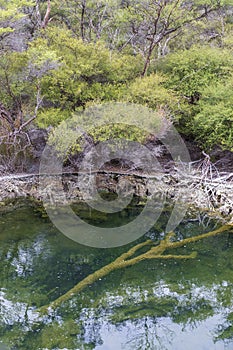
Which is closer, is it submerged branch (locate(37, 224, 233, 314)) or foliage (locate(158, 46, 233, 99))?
submerged branch (locate(37, 224, 233, 314))

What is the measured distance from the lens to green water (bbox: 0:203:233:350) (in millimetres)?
6984

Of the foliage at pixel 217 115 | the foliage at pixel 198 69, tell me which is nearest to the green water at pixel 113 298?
the foliage at pixel 217 115

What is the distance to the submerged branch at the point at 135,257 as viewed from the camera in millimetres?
8175

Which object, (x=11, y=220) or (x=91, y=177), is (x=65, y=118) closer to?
(x=91, y=177)

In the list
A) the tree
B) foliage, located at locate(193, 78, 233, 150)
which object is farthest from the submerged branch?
the tree

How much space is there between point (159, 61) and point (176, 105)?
3257 mm

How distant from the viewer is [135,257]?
32.4 ft

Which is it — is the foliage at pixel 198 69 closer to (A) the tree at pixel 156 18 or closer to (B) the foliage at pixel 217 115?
(B) the foliage at pixel 217 115

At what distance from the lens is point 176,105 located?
15.3 m

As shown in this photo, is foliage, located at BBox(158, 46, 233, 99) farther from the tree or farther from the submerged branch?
the submerged branch

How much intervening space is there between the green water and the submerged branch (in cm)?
17

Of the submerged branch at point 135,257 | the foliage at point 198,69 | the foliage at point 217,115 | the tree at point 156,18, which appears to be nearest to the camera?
the submerged branch at point 135,257

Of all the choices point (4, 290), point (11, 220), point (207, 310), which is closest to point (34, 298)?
point (4, 290)

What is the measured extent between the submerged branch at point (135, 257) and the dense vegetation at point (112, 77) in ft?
16.7
